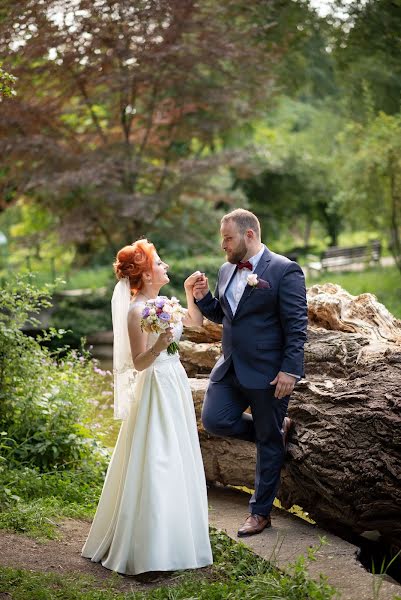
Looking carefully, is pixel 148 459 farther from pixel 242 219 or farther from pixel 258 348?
pixel 242 219

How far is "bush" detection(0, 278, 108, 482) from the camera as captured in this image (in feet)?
22.0

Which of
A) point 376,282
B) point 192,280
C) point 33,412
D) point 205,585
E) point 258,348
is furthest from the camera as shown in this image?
point 376,282

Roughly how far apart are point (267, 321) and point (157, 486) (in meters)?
1.23

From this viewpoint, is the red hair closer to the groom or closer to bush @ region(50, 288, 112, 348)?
the groom

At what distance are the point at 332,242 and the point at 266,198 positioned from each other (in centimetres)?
403

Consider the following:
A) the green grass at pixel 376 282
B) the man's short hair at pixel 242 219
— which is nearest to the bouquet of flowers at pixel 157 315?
the man's short hair at pixel 242 219

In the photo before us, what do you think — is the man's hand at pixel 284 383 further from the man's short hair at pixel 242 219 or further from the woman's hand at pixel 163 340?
the man's short hair at pixel 242 219

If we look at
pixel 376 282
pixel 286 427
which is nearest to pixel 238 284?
pixel 286 427

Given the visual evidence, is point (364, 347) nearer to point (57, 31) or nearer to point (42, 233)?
point (57, 31)

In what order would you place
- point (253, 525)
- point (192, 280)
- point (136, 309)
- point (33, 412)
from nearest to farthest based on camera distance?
point (136, 309)
point (253, 525)
point (192, 280)
point (33, 412)

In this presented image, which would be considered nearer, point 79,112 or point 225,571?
point 225,571

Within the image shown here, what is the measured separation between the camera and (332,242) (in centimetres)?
3136

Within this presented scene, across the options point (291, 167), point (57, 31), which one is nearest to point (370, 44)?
point (57, 31)

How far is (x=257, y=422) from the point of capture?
5.32 meters
